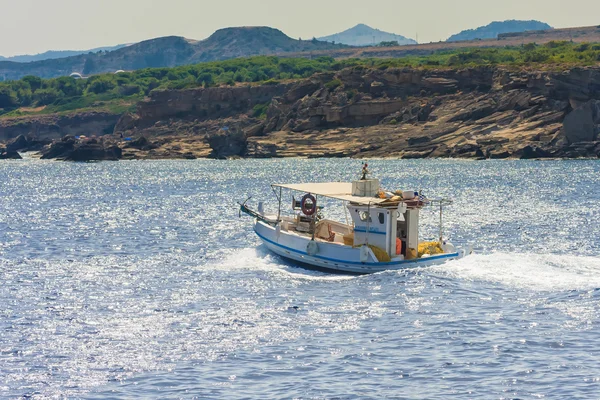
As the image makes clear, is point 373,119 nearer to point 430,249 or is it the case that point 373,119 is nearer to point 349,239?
point 349,239

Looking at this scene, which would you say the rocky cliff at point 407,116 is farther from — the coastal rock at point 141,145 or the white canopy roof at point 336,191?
the white canopy roof at point 336,191

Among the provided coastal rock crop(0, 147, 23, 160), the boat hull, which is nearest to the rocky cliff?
coastal rock crop(0, 147, 23, 160)

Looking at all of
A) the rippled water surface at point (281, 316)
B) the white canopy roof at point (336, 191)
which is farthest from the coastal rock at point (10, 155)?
the white canopy roof at point (336, 191)

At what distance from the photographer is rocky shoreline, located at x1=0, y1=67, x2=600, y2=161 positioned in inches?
4815

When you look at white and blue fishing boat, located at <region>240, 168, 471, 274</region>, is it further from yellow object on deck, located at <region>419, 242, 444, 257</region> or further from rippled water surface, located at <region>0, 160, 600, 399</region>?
rippled water surface, located at <region>0, 160, 600, 399</region>

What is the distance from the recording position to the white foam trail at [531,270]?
121 feet

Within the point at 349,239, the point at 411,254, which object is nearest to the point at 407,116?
the point at 349,239

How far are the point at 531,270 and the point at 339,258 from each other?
7250 millimetres

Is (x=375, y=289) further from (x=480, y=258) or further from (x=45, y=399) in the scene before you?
(x=45, y=399)

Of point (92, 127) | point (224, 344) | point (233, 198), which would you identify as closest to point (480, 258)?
point (224, 344)

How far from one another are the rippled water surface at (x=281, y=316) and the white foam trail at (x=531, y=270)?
0.26 feet

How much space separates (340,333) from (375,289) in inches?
262

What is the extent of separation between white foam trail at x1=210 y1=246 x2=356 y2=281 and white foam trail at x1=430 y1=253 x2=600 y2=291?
14.7ft

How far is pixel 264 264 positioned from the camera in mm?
43594
